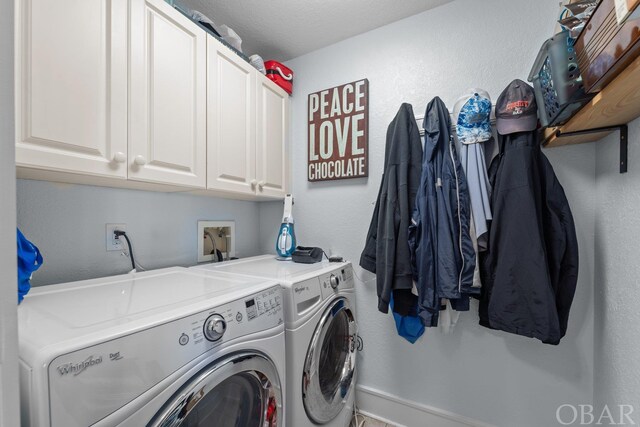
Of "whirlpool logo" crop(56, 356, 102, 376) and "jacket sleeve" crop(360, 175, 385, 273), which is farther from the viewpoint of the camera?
"jacket sleeve" crop(360, 175, 385, 273)

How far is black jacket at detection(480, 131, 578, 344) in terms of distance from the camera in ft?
3.27

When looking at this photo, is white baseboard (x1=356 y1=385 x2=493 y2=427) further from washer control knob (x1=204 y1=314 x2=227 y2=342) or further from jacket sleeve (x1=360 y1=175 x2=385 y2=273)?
washer control knob (x1=204 y1=314 x2=227 y2=342)

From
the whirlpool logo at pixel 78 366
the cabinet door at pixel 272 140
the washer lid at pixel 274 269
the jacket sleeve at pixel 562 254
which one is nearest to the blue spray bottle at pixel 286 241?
the washer lid at pixel 274 269

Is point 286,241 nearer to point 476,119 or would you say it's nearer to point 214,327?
point 214,327

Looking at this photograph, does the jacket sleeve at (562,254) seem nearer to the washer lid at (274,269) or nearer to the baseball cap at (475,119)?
the baseball cap at (475,119)

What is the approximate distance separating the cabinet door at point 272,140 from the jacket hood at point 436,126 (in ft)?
3.03

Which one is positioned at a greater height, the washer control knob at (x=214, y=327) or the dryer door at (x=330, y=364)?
the washer control knob at (x=214, y=327)

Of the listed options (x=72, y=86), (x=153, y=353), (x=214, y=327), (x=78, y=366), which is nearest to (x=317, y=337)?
(x=214, y=327)

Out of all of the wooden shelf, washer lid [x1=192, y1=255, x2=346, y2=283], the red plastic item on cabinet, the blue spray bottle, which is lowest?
washer lid [x1=192, y1=255, x2=346, y2=283]

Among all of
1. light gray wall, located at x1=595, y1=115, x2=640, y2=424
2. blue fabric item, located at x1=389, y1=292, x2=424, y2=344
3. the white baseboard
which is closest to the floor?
the white baseboard

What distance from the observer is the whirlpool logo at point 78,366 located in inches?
17.7

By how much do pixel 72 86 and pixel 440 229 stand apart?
147cm

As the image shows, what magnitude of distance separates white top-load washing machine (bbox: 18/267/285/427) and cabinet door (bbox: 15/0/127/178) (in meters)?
0.45

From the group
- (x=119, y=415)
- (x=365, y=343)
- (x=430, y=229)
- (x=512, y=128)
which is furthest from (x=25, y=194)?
(x=512, y=128)
